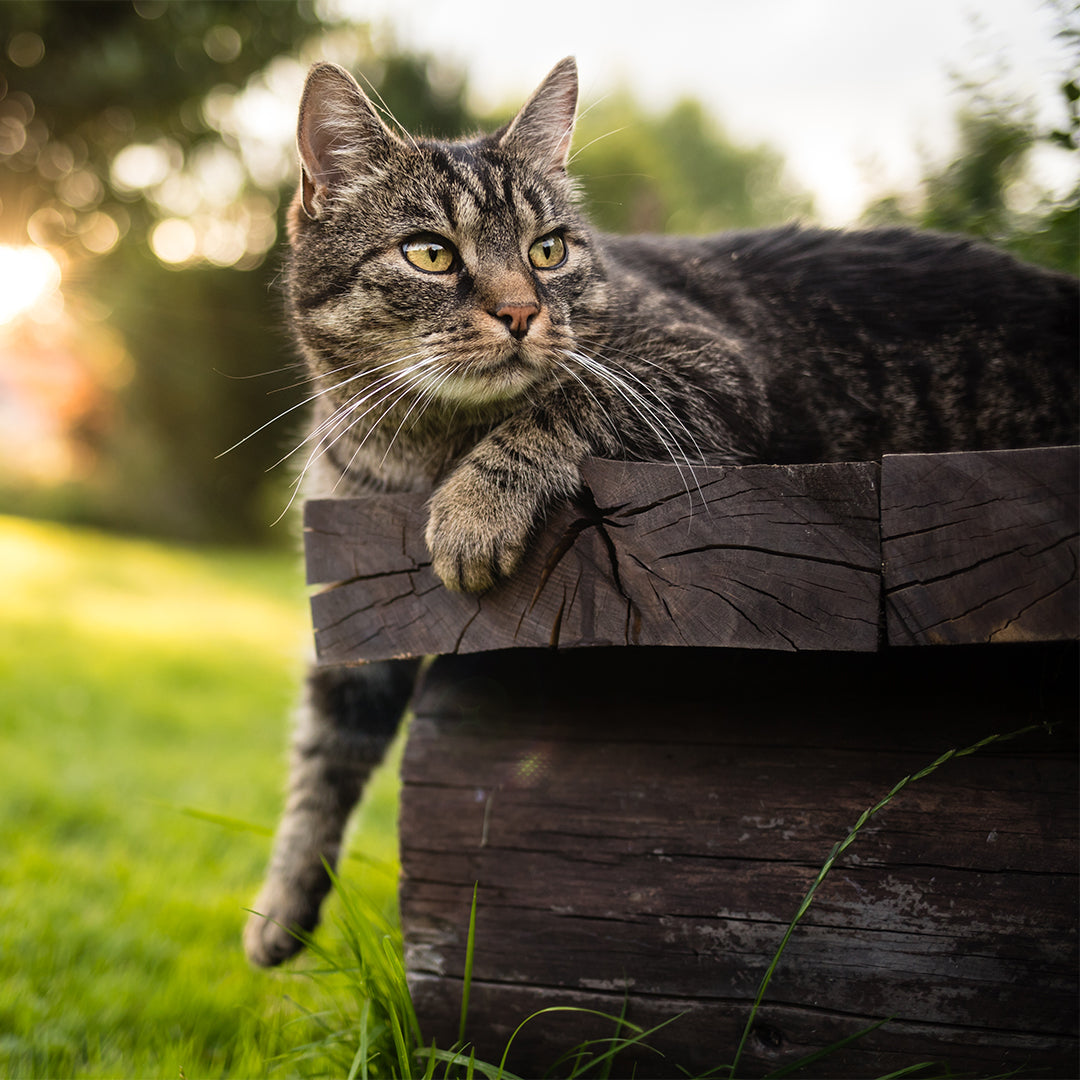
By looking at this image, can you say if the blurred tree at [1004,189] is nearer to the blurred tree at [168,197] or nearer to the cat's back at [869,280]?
the cat's back at [869,280]

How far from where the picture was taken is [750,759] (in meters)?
1.35

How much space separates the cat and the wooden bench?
180mm

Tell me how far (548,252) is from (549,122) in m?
0.37

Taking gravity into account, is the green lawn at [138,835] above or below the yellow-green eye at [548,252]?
below

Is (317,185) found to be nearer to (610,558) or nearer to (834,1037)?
(610,558)

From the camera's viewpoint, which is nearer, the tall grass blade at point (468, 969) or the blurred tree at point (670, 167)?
the tall grass blade at point (468, 969)

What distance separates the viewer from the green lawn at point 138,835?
167 centimetres

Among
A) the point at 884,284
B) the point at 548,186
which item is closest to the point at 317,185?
the point at 548,186

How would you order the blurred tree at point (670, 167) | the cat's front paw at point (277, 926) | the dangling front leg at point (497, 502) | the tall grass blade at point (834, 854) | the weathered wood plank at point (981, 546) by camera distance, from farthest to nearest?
the blurred tree at point (670, 167), the cat's front paw at point (277, 926), the dangling front leg at point (497, 502), the tall grass blade at point (834, 854), the weathered wood plank at point (981, 546)

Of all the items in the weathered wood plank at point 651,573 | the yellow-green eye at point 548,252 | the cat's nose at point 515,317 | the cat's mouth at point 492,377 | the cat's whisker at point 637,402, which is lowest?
the weathered wood plank at point 651,573

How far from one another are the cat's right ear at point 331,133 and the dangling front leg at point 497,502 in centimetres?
76

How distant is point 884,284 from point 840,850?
1.32m

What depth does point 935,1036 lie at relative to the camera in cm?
124

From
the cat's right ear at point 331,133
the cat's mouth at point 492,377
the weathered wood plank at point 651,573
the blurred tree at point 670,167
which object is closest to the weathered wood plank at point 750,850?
the weathered wood plank at point 651,573
